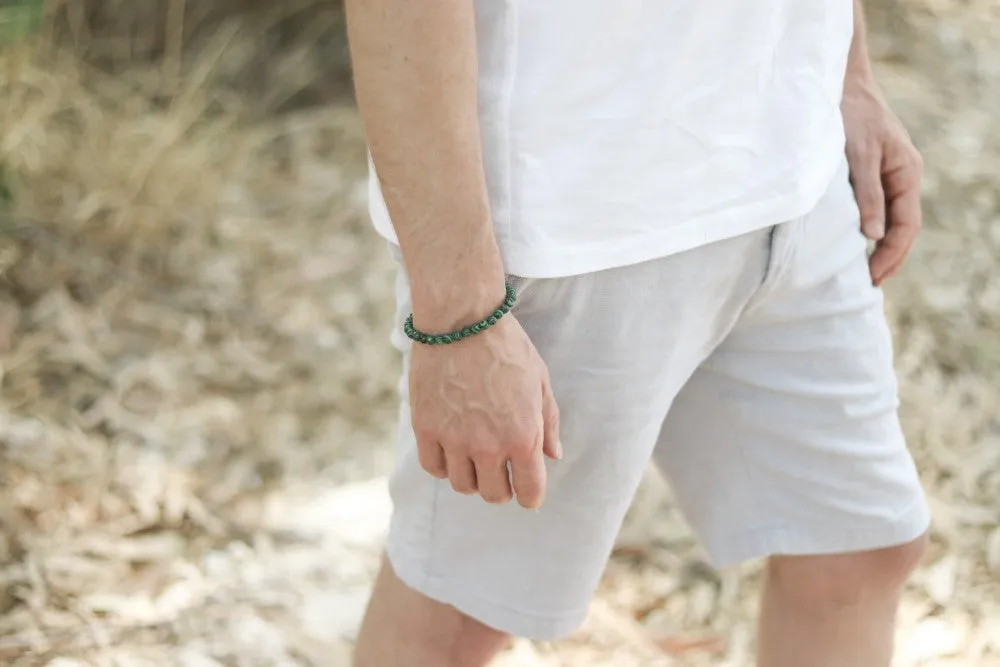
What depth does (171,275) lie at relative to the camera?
80.2 inches

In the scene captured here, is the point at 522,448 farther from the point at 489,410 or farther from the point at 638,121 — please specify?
the point at 638,121

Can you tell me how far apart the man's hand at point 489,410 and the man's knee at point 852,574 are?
0.33m

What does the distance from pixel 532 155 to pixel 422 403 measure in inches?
6.5

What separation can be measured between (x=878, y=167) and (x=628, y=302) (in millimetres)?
316

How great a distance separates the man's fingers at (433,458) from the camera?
29.1 inches

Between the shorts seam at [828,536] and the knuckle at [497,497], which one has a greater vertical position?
the knuckle at [497,497]

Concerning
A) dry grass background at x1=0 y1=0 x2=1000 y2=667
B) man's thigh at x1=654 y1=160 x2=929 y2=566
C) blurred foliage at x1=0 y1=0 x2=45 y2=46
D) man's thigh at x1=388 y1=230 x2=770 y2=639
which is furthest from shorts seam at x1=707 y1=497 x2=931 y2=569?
blurred foliage at x1=0 y1=0 x2=45 y2=46

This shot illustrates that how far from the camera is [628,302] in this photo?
0.76 m

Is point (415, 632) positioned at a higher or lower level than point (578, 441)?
lower


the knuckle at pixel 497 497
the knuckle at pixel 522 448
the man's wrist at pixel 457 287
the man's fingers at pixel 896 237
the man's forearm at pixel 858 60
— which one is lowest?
the knuckle at pixel 497 497

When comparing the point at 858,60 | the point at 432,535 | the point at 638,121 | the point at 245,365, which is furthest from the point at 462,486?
the point at 245,365

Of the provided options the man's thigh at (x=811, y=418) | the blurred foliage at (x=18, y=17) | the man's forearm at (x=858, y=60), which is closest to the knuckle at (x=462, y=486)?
the man's thigh at (x=811, y=418)

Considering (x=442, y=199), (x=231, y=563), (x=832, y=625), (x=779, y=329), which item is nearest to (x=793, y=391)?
(x=779, y=329)

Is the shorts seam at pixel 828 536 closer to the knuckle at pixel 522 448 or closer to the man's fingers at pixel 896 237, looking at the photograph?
the man's fingers at pixel 896 237
